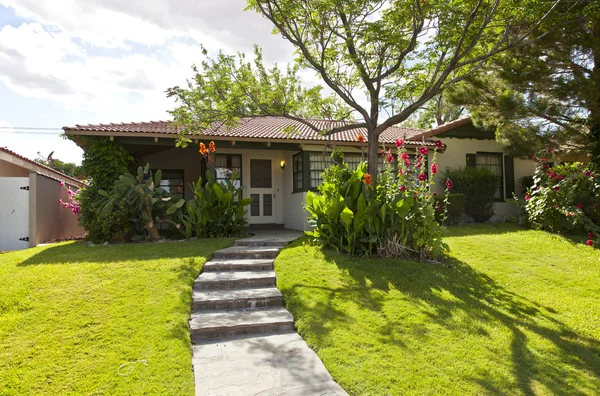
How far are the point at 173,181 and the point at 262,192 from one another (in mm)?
3553

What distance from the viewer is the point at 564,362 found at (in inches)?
139

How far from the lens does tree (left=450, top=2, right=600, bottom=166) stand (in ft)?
27.1

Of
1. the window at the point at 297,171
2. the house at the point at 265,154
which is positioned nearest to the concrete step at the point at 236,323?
the house at the point at 265,154

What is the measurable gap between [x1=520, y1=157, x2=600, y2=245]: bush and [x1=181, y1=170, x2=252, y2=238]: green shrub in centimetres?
744

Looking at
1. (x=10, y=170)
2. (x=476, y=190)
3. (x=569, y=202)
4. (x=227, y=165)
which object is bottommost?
(x=569, y=202)

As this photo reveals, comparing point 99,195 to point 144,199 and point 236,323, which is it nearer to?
point 144,199

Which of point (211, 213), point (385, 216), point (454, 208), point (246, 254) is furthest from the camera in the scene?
point (454, 208)

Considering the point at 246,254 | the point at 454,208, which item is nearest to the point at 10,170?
the point at 246,254

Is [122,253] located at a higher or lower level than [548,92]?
lower

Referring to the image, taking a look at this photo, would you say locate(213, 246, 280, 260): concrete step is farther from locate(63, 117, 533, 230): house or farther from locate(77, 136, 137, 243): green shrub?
locate(63, 117, 533, 230): house

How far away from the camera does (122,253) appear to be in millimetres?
6895

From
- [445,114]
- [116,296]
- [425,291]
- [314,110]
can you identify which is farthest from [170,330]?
[445,114]

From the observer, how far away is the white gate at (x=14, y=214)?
29.7 feet

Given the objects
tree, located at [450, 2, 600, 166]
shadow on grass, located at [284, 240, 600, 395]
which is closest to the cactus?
shadow on grass, located at [284, 240, 600, 395]
